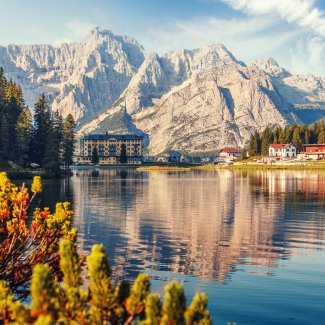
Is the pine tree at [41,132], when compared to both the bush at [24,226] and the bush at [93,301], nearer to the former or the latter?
the bush at [24,226]

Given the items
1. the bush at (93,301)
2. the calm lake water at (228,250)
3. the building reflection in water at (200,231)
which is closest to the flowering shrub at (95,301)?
the bush at (93,301)

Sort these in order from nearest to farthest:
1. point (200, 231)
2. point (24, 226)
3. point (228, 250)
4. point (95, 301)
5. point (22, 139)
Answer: point (95, 301)
point (24, 226)
point (228, 250)
point (200, 231)
point (22, 139)

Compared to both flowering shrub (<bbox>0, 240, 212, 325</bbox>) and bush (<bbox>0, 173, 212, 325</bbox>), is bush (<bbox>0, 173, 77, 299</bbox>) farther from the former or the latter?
flowering shrub (<bbox>0, 240, 212, 325</bbox>)

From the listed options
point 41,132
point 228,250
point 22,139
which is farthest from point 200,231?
point 41,132

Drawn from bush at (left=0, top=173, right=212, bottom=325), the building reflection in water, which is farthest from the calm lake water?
bush at (left=0, top=173, right=212, bottom=325)

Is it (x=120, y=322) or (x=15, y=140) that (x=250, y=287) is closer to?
(x=120, y=322)

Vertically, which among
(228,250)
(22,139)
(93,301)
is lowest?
(228,250)

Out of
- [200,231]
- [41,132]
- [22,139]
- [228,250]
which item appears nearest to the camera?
[228,250]

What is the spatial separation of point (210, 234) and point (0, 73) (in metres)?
136

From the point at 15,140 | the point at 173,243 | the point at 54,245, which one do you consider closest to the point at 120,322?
the point at 54,245

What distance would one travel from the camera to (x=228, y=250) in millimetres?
36625

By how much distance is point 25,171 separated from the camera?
125m

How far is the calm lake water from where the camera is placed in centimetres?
2395

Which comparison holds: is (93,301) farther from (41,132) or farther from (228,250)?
(41,132)
